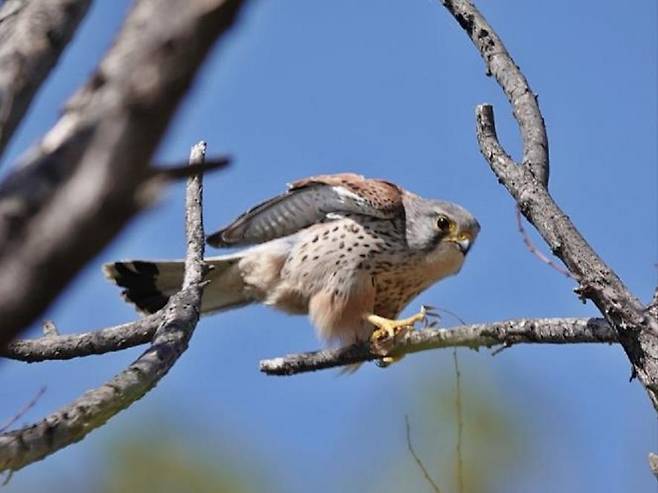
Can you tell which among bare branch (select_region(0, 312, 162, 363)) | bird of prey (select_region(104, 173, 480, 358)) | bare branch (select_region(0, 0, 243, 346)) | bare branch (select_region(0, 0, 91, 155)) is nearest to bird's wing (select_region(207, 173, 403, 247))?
bird of prey (select_region(104, 173, 480, 358))

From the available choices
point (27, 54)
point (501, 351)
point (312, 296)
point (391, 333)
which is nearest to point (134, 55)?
point (27, 54)

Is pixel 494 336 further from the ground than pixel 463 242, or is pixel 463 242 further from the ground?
pixel 463 242

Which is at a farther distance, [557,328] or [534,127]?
[534,127]

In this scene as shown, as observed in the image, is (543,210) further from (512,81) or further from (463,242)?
(463,242)

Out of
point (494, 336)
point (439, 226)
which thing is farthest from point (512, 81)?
point (439, 226)

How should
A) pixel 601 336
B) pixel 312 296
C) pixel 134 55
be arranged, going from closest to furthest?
pixel 134 55 → pixel 601 336 → pixel 312 296

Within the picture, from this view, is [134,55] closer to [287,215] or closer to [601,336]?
[601,336]

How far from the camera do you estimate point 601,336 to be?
344 cm

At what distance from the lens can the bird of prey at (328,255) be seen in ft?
20.2

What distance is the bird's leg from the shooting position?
5.36m

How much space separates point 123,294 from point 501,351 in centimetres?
298

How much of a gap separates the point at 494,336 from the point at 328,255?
2.53 m

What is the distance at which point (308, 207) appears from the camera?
6480mm

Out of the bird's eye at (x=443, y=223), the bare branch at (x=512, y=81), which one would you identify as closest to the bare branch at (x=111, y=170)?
the bare branch at (x=512, y=81)
